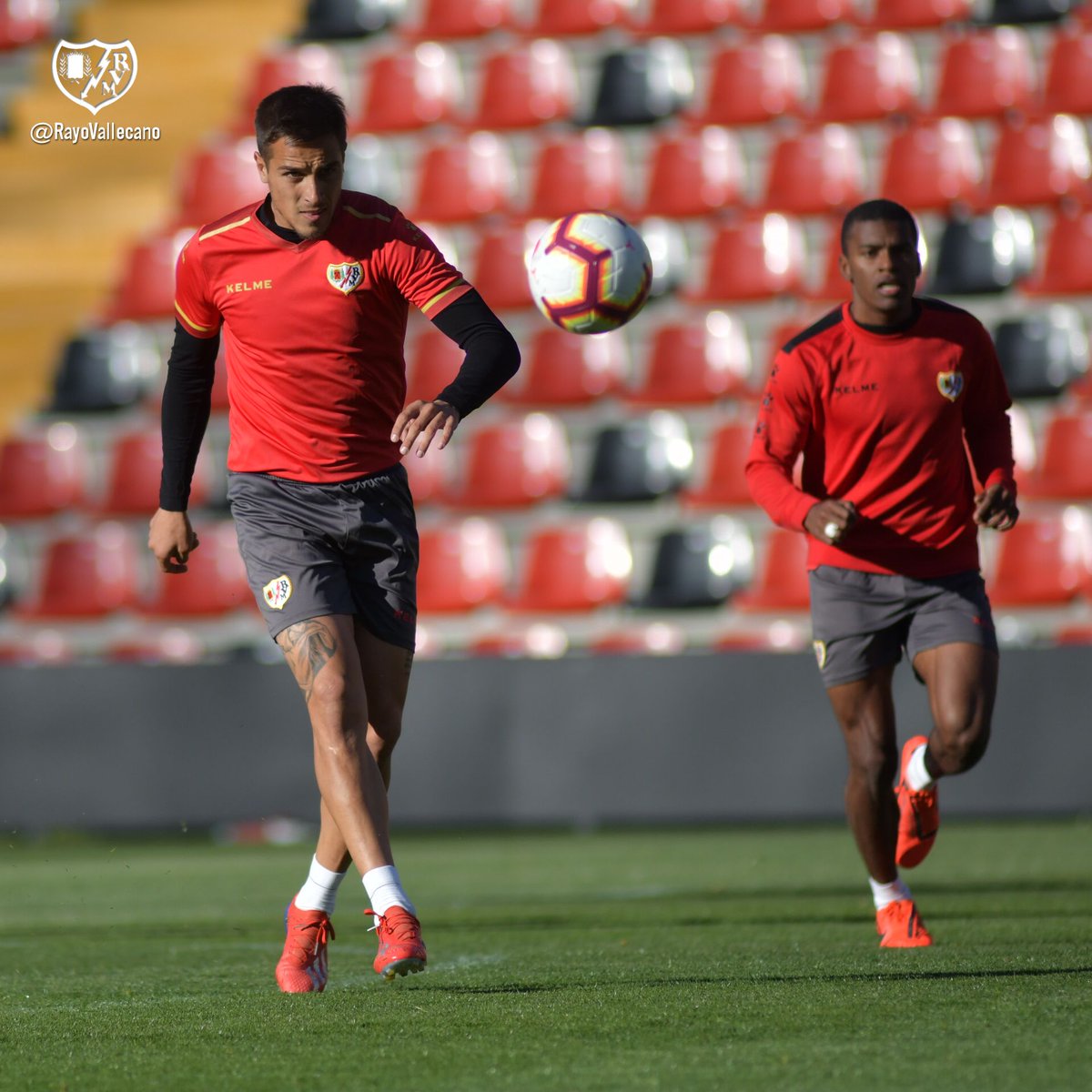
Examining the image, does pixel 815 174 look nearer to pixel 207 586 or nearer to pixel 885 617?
pixel 207 586

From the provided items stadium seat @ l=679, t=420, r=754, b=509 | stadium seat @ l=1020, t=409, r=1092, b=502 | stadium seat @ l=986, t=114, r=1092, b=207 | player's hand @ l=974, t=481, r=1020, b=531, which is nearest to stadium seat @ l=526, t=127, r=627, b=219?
stadium seat @ l=679, t=420, r=754, b=509

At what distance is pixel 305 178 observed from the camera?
4.40m

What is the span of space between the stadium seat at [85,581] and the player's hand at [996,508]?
8.10 metres

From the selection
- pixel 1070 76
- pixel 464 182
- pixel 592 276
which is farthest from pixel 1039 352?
pixel 592 276

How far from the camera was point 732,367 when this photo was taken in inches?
484

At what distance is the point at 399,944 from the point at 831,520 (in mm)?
1665

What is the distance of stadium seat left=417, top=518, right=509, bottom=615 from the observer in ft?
38.3

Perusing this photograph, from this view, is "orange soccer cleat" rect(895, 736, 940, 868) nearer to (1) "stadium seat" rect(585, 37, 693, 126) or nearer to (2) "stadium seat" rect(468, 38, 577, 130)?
(1) "stadium seat" rect(585, 37, 693, 126)

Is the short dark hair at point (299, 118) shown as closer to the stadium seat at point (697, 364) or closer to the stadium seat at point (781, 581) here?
the stadium seat at point (781, 581)

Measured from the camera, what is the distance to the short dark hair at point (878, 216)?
17.2 ft

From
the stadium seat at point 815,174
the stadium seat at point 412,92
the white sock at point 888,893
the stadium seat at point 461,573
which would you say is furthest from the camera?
the stadium seat at point 412,92

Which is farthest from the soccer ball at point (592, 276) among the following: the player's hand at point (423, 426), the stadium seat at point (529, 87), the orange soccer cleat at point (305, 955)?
the stadium seat at point (529, 87)

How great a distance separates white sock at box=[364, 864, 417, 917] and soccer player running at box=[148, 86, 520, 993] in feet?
0.40

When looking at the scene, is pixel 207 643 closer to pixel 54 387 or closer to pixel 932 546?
pixel 54 387
